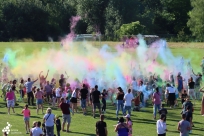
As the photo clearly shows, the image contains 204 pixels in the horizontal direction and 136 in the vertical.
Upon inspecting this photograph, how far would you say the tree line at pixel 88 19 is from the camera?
3268 inches

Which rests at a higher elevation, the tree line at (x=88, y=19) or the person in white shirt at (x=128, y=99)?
the tree line at (x=88, y=19)

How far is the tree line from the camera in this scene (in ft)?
272

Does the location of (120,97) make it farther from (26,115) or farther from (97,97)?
(26,115)

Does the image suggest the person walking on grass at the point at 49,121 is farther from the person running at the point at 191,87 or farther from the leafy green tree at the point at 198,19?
the leafy green tree at the point at 198,19

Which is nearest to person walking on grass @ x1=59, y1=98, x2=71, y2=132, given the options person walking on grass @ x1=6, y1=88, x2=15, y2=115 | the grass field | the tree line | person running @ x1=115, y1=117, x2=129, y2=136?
the grass field

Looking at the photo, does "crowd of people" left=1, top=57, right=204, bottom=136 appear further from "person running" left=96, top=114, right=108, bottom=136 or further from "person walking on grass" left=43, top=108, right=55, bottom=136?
"person running" left=96, top=114, right=108, bottom=136

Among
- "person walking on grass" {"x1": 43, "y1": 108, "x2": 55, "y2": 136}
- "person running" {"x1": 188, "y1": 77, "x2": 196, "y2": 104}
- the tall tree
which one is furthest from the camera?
the tall tree

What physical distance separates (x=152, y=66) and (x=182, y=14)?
185 ft

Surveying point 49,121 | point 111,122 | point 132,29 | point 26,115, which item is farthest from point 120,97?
point 132,29

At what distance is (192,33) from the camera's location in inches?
3327

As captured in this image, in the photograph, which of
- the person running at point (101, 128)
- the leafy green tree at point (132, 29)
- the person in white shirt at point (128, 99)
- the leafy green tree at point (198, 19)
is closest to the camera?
the person running at point (101, 128)

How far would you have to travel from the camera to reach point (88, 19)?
283ft

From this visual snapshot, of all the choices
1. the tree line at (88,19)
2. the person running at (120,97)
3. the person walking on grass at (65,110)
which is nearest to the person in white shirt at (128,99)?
the person running at (120,97)

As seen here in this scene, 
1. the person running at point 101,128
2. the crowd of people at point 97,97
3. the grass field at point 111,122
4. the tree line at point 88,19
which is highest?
the tree line at point 88,19
